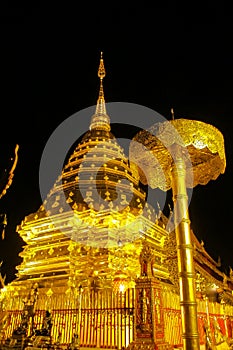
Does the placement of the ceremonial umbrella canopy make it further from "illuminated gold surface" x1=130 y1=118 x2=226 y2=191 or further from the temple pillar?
the temple pillar

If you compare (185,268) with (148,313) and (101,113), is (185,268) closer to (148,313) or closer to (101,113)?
(148,313)

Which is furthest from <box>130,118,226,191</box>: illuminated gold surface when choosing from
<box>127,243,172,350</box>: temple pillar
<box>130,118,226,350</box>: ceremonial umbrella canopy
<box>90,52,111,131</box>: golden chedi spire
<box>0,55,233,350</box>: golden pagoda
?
<box>90,52,111,131</box>: golden chedi spire

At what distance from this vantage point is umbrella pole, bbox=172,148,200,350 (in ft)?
15.8

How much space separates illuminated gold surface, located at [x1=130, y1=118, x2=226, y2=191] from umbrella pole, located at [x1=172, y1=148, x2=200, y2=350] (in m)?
0.69

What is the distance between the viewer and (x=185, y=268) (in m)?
5.11

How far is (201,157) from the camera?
23.5 ft

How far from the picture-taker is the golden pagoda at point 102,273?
7816mm

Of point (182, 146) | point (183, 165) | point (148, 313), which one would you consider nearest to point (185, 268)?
point (183, 165)

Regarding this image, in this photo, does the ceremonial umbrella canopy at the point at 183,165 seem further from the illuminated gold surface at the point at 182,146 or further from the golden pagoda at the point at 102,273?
the golden pagoda at the point at 102,273

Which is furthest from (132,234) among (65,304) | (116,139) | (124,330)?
(116,139)

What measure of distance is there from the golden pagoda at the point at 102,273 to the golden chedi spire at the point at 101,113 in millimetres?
2259

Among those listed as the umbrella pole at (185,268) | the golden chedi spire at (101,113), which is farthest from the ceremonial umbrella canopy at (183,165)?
the golden chedi spire at (101,113)

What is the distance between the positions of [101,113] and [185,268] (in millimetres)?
19220

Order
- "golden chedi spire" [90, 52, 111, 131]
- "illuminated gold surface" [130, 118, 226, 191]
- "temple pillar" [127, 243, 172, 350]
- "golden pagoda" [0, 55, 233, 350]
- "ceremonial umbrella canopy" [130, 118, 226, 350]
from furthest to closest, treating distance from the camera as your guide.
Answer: "golden chedi spire" [90, 52, 111, 131]
"golden pagoda" [0, 55, 233, 350]
"temple pillar" [127, 243, 172, 350]
"illuminated gold surface" [130, 118, 226, 191]
"ceremonial umbrella canopy" [130, 118, 226, 350]
